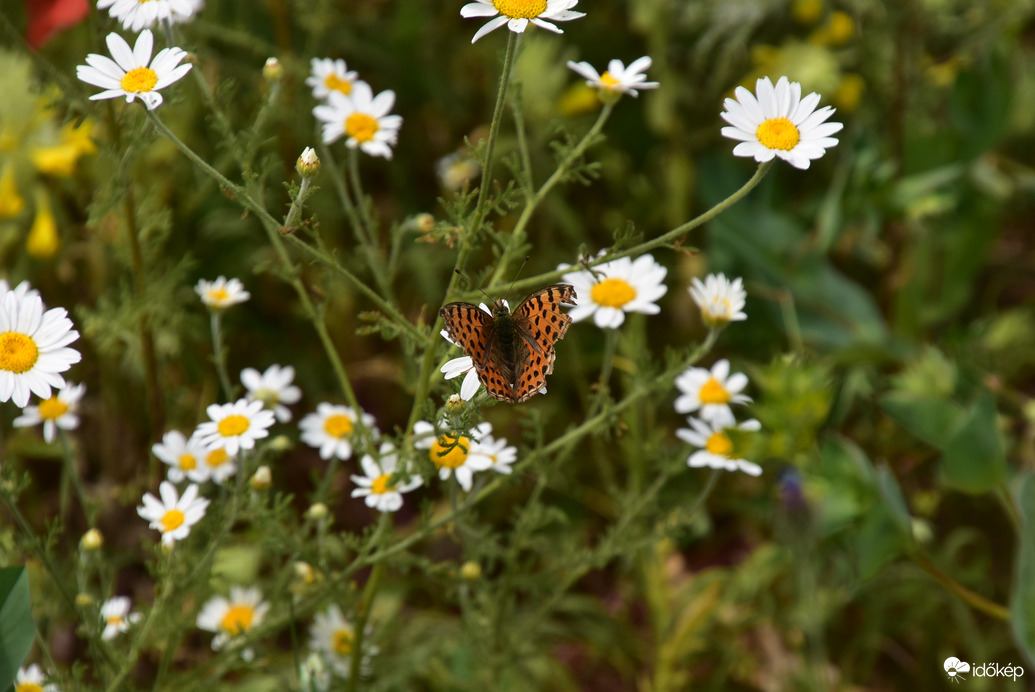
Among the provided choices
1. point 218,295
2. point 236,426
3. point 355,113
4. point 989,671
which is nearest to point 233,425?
point 236,426

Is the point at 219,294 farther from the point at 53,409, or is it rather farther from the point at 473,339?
the point at 473,339

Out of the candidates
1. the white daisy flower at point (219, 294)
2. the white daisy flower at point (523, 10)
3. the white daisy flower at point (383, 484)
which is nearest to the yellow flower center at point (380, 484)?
the white daisy flower at point (383, 484)

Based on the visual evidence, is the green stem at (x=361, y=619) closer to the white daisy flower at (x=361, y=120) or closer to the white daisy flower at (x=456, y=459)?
the white daisy flower at (x=456, y=459)

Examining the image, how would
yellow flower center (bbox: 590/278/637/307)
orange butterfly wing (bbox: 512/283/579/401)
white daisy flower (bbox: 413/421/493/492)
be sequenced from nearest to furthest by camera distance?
1. orange butterfly wing (bbox: 512/283/579/401)
2. white daisy flower (bbox: 413/421/493/492)
3. yellow flower center (bbox: 590/278/637/307)

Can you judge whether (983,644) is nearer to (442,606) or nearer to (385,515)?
(442,606)

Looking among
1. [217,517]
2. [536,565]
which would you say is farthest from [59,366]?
[536,565]

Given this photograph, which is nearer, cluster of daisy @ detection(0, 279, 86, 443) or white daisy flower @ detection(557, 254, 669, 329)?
cluster of daisy @ detection(0, 279, 86, 443)

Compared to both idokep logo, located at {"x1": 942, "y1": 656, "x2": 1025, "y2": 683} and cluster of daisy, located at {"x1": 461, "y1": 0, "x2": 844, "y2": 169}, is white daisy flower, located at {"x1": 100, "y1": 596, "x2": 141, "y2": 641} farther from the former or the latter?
idokep logo, located at {"x1": 942, "y1": 656, "x2": 1025, "y2": 683}

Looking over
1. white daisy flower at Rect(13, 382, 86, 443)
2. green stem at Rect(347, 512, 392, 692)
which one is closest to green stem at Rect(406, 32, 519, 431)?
green stem at Rect(347, 512, 392, 692)
